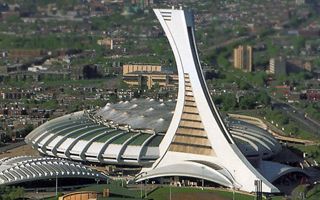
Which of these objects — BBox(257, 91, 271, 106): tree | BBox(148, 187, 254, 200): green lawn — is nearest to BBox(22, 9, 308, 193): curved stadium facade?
BBox(148, 187, 254, 200): green lawn

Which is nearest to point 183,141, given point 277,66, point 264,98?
point 264,98

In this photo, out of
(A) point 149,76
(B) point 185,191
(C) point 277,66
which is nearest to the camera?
(B) point 185,191

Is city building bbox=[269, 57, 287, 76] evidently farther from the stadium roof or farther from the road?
the stadium roof

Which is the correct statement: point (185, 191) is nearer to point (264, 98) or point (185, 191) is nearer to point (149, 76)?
point (149, 76)

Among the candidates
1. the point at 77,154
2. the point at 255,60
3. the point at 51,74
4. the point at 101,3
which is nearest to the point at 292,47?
the point at 255,60

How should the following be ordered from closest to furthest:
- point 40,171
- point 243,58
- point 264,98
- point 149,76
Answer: point 40,171 < point 149,76 < point 264,98 < point 243,58

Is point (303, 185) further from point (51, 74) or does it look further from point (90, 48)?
point (90, 48)
